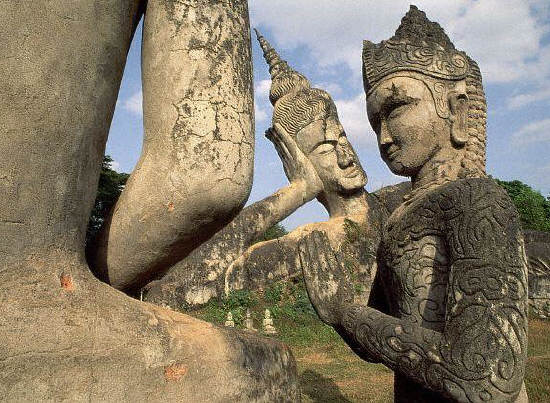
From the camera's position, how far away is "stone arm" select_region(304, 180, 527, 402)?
1869 mm

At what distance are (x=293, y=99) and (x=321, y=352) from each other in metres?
4.50

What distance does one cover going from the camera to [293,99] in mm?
9727

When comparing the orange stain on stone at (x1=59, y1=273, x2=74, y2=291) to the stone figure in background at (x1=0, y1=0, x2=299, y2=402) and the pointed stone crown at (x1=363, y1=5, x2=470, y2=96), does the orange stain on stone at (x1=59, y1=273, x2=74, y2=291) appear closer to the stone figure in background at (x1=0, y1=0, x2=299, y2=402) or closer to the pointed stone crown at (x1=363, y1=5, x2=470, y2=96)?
the stone figure in background at (x1=0, y1=0, x2=299, y2=402)

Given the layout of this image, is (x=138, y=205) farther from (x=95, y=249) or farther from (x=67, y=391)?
(x=67, y=391)

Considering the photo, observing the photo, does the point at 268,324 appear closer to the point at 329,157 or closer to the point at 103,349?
the point at 329,157

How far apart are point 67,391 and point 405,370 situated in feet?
4.39

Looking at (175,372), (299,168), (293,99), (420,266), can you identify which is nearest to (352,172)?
(299,168)

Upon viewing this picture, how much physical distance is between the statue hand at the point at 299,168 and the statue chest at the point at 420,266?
23.0 feet

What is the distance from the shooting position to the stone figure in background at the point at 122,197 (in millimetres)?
1181

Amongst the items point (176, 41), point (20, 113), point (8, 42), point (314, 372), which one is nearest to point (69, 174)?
point (20, 113)

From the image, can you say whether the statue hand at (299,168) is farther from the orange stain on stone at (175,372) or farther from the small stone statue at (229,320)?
the orange stain on stone at (175,372)

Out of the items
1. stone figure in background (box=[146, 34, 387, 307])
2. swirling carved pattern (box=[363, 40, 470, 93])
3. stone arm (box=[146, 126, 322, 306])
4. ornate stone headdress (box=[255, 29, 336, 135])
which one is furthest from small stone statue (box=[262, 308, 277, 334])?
swirling carved pattern (box=[363, 40, 470, 93])

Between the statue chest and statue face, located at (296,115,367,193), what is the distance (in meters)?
7.00

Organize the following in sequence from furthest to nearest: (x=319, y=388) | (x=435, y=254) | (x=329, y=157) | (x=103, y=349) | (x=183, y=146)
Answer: (x=329, y=157) → (x=319, y=388) → (x=435, y=254) → (x=183, y=146) → (x=103, y=349)
